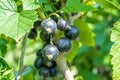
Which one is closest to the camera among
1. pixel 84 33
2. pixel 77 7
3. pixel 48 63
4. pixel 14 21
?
pixel 14 21

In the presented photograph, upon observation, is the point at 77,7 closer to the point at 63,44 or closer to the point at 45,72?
the point at 63,44

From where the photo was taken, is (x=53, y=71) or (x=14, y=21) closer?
(x=14, y=21)

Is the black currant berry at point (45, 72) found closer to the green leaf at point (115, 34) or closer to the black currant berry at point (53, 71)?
the black currant berry at point (53, 71)

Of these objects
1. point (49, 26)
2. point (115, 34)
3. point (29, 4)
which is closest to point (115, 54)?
point (115, 34)

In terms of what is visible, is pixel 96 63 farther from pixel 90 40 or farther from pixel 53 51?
pixel 53 51

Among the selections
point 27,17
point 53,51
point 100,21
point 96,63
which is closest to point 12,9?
point 27,17

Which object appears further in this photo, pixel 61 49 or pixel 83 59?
pixel 83 59

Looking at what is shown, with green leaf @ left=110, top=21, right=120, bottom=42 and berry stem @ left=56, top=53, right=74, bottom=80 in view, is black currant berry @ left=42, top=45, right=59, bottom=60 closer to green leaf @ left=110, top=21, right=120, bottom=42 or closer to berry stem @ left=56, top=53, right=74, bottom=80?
berry stem @ left=56, top=53, right=74, bottom=80
